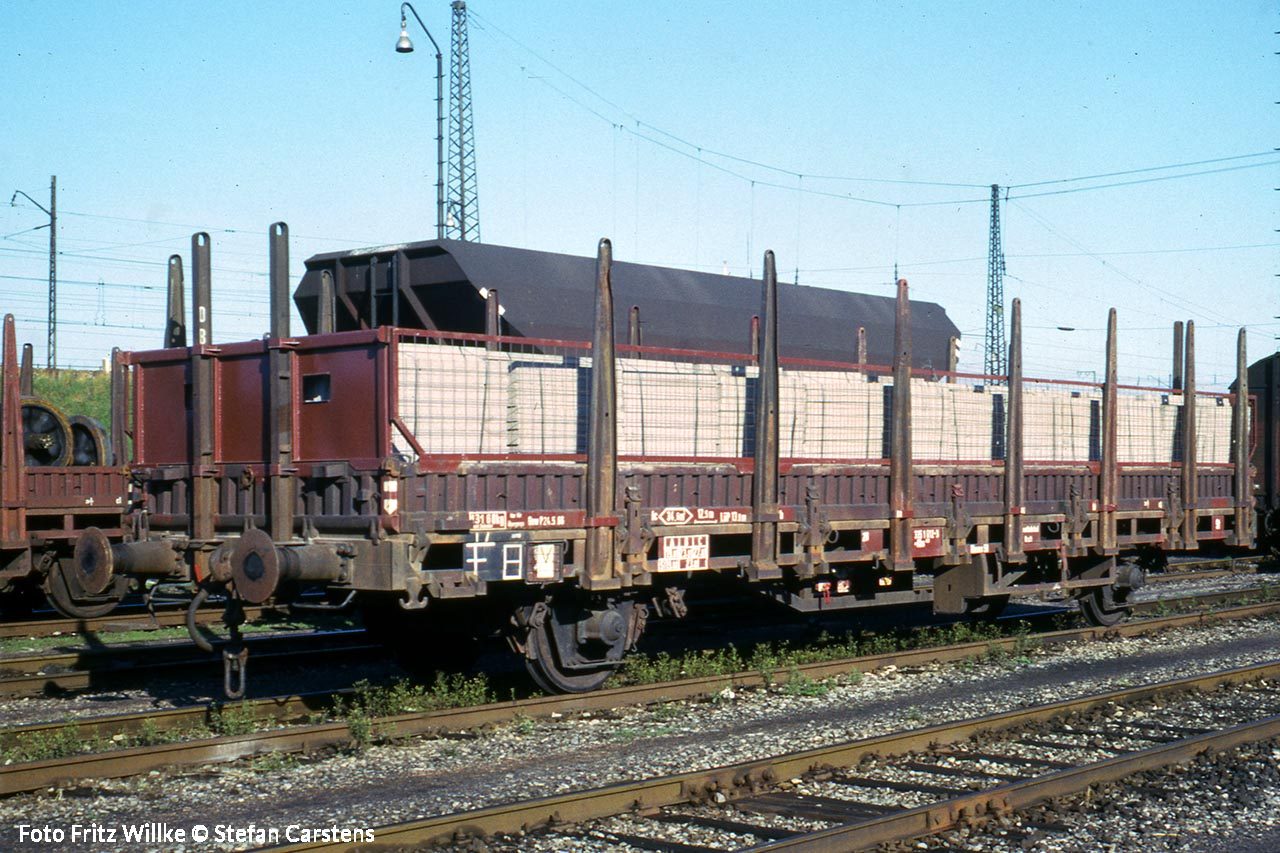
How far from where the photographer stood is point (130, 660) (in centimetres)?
1265

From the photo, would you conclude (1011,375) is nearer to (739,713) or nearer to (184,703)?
(739,713)

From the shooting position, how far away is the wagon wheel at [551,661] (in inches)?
400

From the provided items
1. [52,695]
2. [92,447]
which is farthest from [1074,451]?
[92,447]

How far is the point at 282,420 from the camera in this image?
9367mm

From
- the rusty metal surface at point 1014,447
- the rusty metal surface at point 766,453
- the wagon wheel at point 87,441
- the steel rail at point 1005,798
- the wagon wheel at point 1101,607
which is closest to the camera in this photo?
the steel rail at point 1005,798

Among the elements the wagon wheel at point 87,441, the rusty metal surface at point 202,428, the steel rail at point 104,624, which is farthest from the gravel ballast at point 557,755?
the wagon wheel at point 87,441

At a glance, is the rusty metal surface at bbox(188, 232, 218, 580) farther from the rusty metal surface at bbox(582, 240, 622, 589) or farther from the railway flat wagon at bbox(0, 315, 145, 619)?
the railway flat wagon at bbox(0, 315, 145, 619)

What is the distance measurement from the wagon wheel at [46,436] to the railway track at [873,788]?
49.1 feet

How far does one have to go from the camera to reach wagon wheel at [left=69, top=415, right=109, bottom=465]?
67.6 ft

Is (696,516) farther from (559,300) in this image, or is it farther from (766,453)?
(559,300)

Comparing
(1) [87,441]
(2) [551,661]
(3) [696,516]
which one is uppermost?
(1) [87,441]

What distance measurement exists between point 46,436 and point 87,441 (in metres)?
1.29

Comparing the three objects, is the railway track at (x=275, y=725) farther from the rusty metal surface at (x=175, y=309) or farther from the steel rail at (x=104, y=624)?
the steel rail at (x=104, y=624)

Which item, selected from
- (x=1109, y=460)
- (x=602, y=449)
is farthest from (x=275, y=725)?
(x=1109, y=460)
